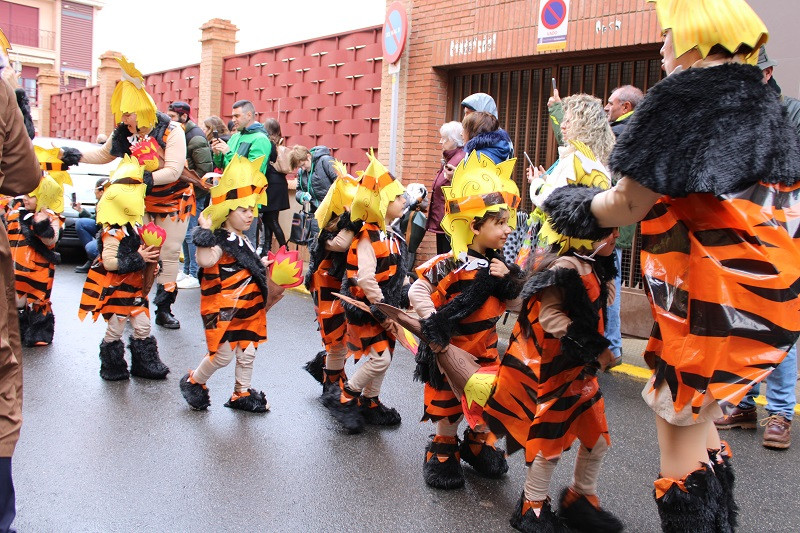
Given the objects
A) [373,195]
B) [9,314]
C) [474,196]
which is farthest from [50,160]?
[474,196]

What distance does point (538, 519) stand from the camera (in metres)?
3.35

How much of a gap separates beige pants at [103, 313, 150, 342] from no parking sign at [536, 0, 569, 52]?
17.6 ft

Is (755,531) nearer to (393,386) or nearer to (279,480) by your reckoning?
(279,480)

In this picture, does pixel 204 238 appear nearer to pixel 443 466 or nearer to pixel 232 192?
pixel 232 192

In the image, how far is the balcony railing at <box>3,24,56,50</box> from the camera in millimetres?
48625


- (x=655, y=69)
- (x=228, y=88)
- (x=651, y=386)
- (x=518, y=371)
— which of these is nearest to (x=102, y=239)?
(x=518, y=371)

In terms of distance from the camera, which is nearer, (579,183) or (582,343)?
(582,343)

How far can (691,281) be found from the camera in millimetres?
2436

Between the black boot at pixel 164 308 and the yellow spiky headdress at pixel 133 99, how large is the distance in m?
1.76

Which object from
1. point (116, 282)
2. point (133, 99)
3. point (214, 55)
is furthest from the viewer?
point (214, 55)

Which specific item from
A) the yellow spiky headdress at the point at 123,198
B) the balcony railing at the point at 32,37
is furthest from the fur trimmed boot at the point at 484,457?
the balcony railing at the point at 32,37

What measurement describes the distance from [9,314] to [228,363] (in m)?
2.07

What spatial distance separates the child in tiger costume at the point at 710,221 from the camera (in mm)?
2334

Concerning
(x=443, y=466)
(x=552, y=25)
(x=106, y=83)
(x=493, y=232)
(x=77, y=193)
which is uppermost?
(x=106, y=83)
